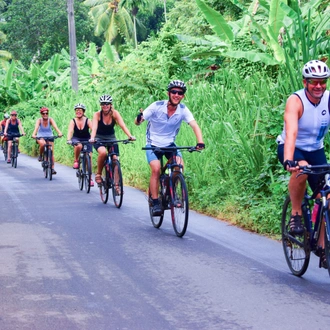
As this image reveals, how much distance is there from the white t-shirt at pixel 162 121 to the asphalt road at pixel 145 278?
1255 mm

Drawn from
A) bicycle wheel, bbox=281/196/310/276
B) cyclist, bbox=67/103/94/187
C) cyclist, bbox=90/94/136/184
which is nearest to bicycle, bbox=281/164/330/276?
bicycle wheel, bbox=281/196/310/276

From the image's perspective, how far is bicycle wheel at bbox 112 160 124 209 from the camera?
13633 mm

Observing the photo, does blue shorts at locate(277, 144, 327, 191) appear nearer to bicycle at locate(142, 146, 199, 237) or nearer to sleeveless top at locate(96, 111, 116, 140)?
bicycle at locate(142, 146, 199, 237)

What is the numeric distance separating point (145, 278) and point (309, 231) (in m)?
1.61

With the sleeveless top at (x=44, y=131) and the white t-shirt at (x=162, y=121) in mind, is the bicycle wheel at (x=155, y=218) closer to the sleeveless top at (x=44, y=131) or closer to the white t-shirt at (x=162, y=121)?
the white t-shirt at (x=162, y=121)

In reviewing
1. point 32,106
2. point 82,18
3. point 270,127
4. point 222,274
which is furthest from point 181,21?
point 222,274

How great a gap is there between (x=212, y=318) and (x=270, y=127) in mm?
5916

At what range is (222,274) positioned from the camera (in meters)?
7.77

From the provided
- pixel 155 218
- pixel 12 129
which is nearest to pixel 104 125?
pixel 155 218

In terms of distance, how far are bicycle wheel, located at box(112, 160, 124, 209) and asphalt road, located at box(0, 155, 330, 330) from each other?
46.4 inches

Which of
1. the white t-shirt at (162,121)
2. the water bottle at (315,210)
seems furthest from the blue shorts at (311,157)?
the white t-shirt at (162,121)

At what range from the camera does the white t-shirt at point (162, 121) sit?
10.9 meters

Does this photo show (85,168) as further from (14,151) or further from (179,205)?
(14,151)

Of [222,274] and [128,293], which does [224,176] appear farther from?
[128,293]
